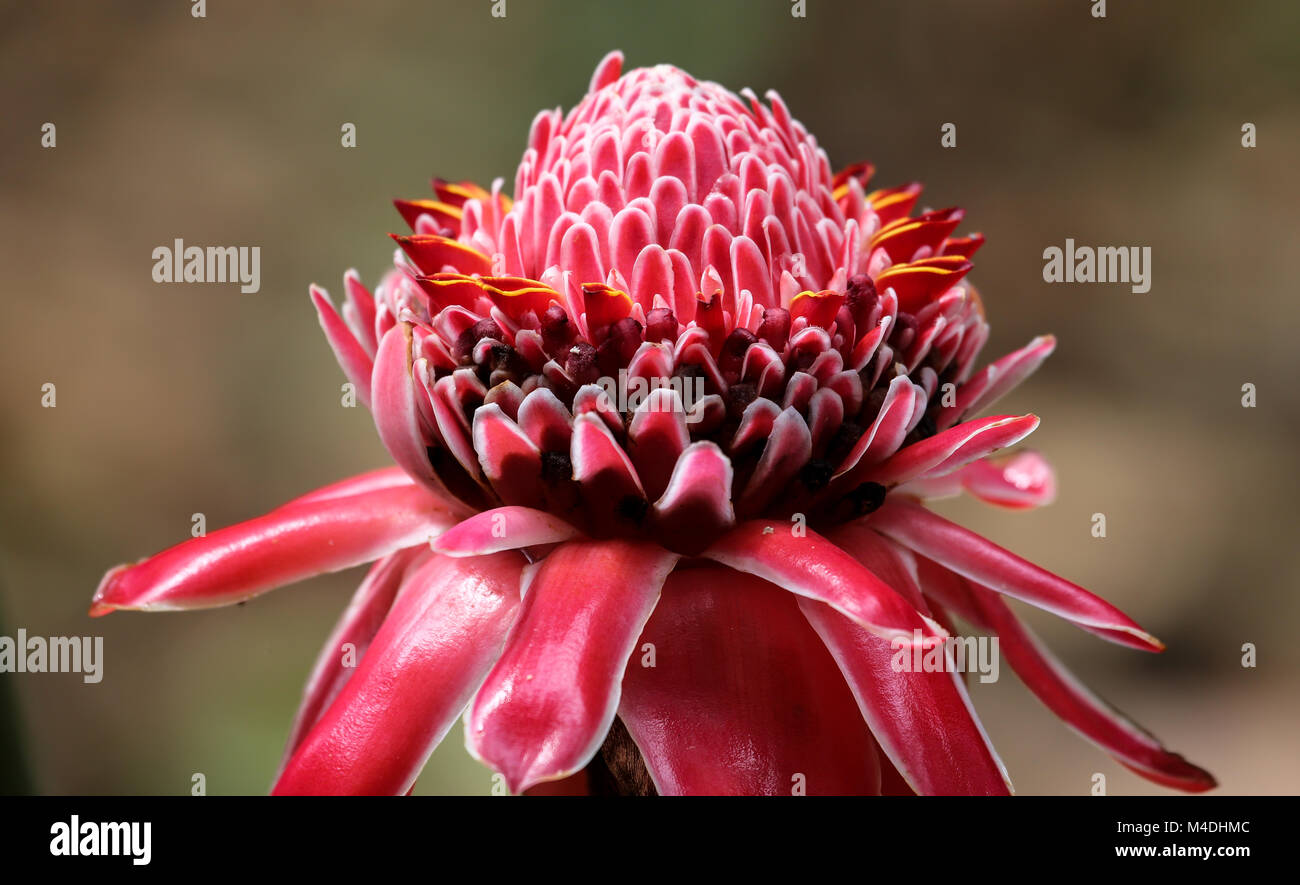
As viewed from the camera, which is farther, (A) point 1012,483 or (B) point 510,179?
(B) point 510,179

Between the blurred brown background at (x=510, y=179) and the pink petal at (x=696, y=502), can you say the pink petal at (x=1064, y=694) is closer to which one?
the pink petal at (x=696, y=502)

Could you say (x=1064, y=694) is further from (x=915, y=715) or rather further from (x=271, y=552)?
(x=271, y=552)

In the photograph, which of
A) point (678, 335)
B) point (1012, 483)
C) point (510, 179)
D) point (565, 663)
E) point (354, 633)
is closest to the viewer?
point (565, 663)

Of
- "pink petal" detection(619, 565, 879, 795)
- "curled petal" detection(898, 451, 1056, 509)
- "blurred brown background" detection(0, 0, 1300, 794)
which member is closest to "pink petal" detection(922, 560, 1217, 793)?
"curled petal" detection(898, 451, 1056, 509)

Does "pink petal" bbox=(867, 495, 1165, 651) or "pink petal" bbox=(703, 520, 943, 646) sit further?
"pink petal" bbox=(867, 495, 1165, 651)

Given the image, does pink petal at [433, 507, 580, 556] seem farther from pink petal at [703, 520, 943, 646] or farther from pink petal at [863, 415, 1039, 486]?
pink petal at [863, 415, 1039, 486]

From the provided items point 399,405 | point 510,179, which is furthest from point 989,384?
point 510,179
